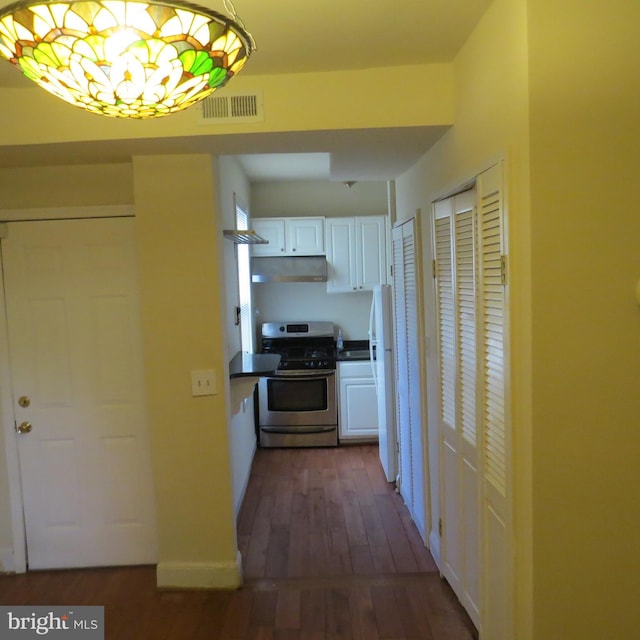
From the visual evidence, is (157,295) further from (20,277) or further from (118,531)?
(118,531)

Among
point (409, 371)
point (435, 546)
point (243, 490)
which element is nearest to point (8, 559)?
point (243, 490)

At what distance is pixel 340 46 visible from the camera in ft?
6.24

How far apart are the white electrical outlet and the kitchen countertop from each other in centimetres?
29

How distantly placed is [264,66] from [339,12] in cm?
49

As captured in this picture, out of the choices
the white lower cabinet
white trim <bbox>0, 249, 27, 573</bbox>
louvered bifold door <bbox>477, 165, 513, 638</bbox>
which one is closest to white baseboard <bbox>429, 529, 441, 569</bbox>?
louvered bifold door <bbox>477, 165, 513, 638</bbox>

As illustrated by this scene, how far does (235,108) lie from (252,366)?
1.52m

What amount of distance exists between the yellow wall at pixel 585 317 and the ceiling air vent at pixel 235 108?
1.14 metres

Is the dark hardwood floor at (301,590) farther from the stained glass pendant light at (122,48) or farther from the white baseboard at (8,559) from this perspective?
the stained glass pendant light at (122,48)

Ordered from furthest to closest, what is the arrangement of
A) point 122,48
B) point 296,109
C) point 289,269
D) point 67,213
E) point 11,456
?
point 289,269, point 11,456, point 67,213, point 296,109, point 122,48

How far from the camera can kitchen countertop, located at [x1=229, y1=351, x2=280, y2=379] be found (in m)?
2.88

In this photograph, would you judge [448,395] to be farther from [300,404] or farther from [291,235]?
[291,235]

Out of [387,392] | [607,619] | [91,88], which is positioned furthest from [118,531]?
[91,88]

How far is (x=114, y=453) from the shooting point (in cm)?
284

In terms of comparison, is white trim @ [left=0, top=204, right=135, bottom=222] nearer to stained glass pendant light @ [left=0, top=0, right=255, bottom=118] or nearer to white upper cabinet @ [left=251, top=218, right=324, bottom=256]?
stained glass pendant light @ [left=0, top=0, right=255, bottom=118]
